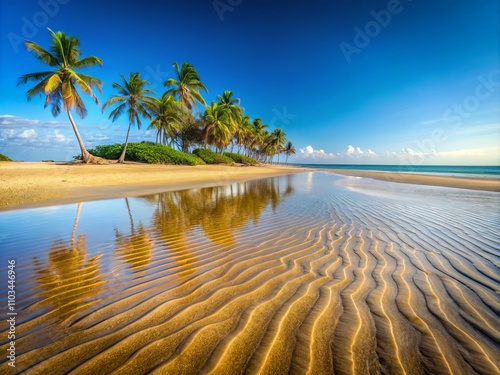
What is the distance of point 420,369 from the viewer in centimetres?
162

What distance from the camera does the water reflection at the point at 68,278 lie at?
7.88 feet

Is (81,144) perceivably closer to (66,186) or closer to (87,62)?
(87,62)

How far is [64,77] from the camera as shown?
66.9 feet

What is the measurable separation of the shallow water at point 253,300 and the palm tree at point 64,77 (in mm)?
20383

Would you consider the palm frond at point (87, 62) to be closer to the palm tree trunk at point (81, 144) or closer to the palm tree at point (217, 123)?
the palm tree trunk at point (81, 144)

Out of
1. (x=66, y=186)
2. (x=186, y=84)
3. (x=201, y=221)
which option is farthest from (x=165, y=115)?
(x=201, y=221)

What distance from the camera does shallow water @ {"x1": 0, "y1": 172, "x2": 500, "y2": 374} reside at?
1692 mm

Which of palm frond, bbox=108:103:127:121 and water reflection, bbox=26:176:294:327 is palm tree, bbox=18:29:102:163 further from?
water reflection, bbox=26:176:294:327

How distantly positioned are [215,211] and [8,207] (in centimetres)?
711

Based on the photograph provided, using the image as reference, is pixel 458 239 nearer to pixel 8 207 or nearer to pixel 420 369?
pixel 420 369

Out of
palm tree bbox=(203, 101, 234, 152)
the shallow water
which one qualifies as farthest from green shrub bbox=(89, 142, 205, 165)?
the shallow water

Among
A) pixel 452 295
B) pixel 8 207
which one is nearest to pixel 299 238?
pixel 452 295

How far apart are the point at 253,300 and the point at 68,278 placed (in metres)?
2.61

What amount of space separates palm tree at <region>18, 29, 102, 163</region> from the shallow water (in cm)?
2038
